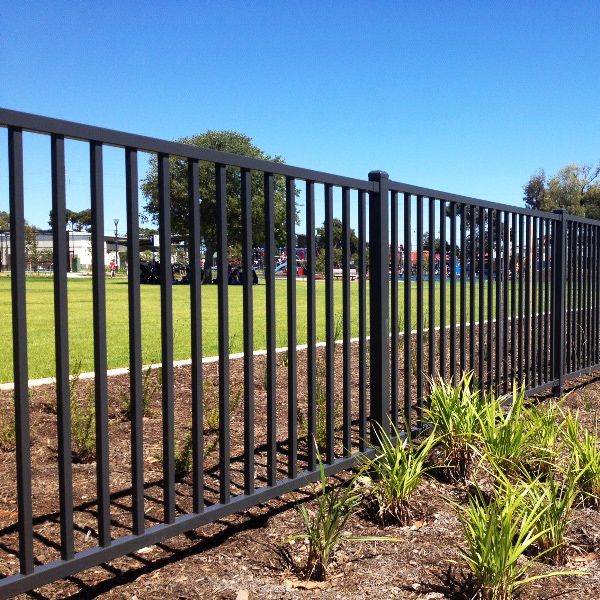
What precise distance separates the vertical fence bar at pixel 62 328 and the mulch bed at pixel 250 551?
0.42 metres

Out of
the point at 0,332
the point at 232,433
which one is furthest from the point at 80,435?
the point at 0,332

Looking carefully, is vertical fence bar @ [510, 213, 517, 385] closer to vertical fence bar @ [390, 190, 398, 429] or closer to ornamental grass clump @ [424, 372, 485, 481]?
ornamental grass clump @ [424, 372, 485, 481]

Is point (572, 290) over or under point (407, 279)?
under

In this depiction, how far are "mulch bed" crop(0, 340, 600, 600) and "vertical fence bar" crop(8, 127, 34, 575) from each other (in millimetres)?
499

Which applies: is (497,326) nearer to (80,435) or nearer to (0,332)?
(80,435)

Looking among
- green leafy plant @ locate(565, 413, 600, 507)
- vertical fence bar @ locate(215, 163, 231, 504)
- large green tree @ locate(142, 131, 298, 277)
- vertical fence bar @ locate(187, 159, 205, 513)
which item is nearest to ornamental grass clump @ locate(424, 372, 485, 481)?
green leafy plant @ locate(565, 413, 600, 507)

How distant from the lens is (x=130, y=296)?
8.78ft

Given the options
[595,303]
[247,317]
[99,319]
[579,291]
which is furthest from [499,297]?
[99,319]

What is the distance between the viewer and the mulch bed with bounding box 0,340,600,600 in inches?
108

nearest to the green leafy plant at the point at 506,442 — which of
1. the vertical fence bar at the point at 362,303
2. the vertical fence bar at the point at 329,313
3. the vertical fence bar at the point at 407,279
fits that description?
the vertical fence bar at the point at 407,279

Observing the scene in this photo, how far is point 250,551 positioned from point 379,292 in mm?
1687

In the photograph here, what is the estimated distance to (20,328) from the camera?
239 centimetres

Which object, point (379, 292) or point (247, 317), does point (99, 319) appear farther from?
point (379, 292)

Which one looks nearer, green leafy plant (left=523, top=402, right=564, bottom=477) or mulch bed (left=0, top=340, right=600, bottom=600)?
mulch bed (left=0, top=340, right=600, bottom=600)
